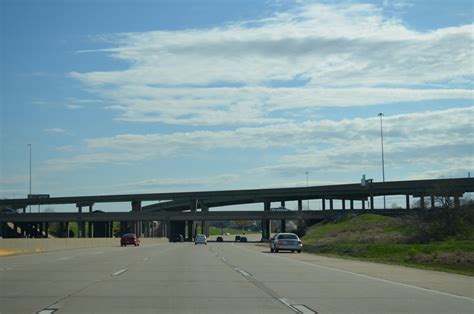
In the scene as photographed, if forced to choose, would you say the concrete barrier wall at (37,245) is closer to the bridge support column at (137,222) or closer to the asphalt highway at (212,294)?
the asphalt highway at (212,294)

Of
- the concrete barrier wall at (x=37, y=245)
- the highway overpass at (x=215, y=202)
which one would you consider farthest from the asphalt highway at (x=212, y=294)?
the highway overpass at (x=215, y=202)

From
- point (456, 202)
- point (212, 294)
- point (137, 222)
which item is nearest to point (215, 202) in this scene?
point (137, 222)

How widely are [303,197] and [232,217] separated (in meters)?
18.3

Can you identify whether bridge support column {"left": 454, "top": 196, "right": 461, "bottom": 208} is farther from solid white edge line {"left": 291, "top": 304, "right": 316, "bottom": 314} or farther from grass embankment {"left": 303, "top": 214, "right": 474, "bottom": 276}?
solid white edge line {"left": 291, "top": 304, "right": 316, "bottom": 314}

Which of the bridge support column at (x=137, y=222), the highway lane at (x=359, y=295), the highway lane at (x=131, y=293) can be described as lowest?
the highway lane at (x=359, y=295)

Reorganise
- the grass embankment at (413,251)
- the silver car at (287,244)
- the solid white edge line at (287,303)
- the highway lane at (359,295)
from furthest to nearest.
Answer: the silver car at (287,244), the grass embankment at (413,251), the highway lane at (359,295), the solid white edge line at (287,303)

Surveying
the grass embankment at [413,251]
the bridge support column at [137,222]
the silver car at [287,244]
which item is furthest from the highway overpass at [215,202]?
the silver car at [287,244]

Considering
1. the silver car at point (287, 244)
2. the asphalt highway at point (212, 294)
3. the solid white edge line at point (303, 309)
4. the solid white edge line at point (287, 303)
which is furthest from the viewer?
the silver car at point (287, 244)

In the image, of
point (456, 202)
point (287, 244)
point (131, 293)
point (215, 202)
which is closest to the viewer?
point (131, 293)

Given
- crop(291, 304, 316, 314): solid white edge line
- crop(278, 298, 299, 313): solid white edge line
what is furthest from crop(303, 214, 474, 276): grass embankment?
crop(291, 304, 316, 314): solid white edge line

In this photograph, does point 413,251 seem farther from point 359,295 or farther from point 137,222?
point 137,222

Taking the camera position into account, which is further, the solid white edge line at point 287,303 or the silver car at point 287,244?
the silver car at point 287,244

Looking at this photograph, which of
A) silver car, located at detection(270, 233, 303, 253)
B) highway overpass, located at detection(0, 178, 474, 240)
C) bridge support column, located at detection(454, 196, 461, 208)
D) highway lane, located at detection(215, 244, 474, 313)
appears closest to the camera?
highway lane, located at detection(215, 244, 474, 313)

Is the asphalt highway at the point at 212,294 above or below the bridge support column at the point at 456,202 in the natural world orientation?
below
